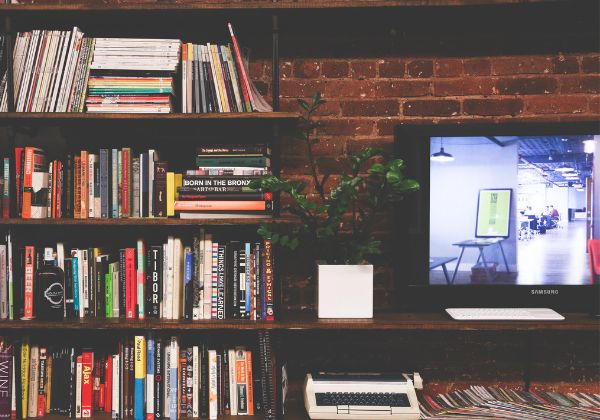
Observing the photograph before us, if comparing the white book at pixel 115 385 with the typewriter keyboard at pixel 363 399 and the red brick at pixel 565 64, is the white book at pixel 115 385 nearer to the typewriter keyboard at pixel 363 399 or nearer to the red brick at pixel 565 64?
the typewriter keyboard at pixel 363 399

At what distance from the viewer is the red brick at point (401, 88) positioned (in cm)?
227

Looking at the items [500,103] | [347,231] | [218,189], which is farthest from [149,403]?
[500,103]

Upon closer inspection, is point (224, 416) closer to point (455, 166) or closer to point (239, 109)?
point (239, 109)

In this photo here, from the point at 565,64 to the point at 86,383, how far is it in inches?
89.6

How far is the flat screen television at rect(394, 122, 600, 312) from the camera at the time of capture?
2018 mm

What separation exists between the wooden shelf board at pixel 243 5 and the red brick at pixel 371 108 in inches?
16.4

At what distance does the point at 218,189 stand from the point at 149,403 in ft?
2.66

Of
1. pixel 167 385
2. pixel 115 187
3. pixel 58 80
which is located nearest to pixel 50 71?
pixel 58 80

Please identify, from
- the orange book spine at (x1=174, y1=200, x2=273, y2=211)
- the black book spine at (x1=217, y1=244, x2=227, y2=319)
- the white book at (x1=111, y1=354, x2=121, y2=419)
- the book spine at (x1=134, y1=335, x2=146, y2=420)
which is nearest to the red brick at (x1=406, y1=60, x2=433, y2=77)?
the orange book spine at (x1=174, y1=200, x2=273, y2=211)

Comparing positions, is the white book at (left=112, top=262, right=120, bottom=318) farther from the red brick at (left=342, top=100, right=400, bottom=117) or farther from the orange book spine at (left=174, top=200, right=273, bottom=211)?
the red brick at (left=342, top=100, right=400, bottom=117)

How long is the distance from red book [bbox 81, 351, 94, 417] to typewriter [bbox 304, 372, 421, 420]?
2.59 feet

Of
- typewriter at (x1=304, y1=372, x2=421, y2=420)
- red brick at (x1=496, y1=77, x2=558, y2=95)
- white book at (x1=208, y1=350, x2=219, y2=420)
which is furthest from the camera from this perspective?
red brick at (x1=496, y1=77, x2=558, y2=95)

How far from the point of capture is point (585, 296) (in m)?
2.05

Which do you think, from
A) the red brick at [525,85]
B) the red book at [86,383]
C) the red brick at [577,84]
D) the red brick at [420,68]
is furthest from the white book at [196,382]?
the red brick at [577,84]
